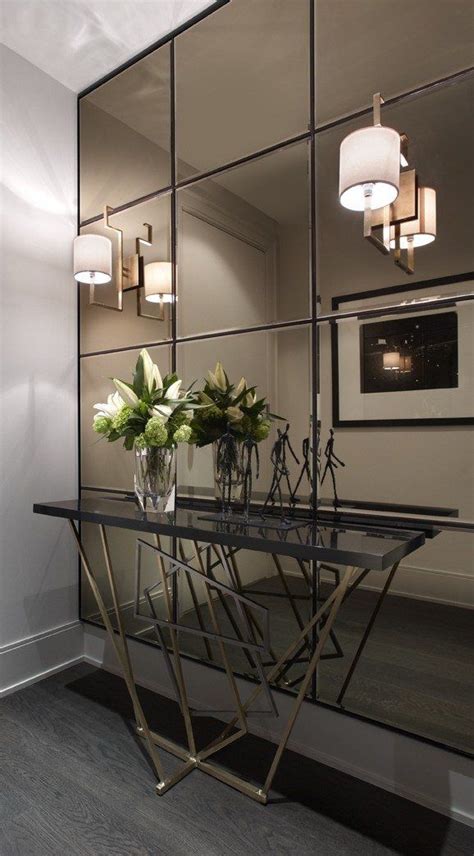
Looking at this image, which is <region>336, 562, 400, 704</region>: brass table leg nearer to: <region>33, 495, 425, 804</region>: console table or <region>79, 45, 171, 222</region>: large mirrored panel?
<region>33, 495, 425, 804</region>: console table

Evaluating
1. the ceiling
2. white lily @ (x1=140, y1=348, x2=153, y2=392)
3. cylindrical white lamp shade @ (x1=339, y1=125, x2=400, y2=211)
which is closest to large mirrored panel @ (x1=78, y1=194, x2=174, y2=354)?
white lily @ (x1=140, y1=348, x2=153, y2=392)

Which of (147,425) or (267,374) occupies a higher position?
(267,374)

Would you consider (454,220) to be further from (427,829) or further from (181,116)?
(427,829)

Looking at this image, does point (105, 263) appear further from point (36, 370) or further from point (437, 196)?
point (437, 196)

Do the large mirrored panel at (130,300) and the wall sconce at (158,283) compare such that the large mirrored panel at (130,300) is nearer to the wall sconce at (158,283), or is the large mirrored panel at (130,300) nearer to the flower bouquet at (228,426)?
the wall sconce at (158,283)

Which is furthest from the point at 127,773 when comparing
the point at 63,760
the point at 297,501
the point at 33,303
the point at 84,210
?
the point at 84,210

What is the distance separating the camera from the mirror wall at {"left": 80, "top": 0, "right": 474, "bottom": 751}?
151cm

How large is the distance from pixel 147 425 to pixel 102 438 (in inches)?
32.8

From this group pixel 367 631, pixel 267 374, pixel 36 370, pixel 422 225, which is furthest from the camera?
pixel 36 370

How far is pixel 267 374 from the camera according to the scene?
6.16 feet

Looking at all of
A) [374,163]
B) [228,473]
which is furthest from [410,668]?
[374,163]

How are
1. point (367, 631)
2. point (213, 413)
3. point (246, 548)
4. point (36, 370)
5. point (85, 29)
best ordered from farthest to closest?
point (36, 370), point (85, 29), point (213, 413), point (367, 631), point (246, 548)

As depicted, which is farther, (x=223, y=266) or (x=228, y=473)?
(x=223, y=266)

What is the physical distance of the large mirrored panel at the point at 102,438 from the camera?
2428 millimetres
